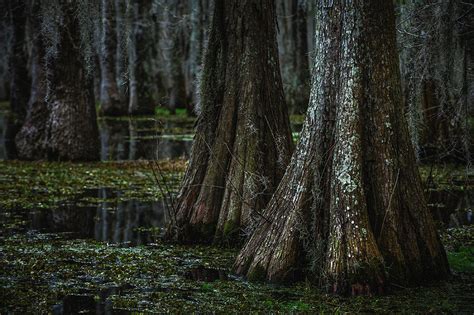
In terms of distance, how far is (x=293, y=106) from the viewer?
95.9ft

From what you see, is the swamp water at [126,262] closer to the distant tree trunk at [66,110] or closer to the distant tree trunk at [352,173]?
the distant tree trunk at [352,173]

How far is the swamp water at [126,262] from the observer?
557cm

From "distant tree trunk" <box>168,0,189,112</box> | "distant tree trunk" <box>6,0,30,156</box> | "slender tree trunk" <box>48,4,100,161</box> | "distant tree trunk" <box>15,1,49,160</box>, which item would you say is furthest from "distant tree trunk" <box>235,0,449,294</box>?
"distant tree trunk" <box>168,0,189,112</box>

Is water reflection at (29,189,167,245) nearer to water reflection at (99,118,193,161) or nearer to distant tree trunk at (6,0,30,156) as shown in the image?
water reflection at (99,118,193,161)

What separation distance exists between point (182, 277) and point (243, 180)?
1776 millimetres

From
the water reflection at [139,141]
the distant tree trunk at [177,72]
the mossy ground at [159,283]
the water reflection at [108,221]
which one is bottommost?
the mossy ground at [159,283]

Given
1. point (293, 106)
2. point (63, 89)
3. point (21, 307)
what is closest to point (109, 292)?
point (21, 307)

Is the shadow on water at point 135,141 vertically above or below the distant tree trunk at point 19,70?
below

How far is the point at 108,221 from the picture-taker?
944cm

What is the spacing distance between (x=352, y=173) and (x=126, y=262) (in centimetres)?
247

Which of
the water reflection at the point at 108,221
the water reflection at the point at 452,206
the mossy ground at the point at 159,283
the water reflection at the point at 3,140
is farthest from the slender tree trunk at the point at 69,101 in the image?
the water reflection at the point at 452,206

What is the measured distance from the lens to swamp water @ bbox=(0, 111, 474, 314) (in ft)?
18.3

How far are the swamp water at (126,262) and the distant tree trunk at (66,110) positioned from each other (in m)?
2.03

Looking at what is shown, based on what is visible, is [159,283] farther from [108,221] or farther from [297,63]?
[297,63]
